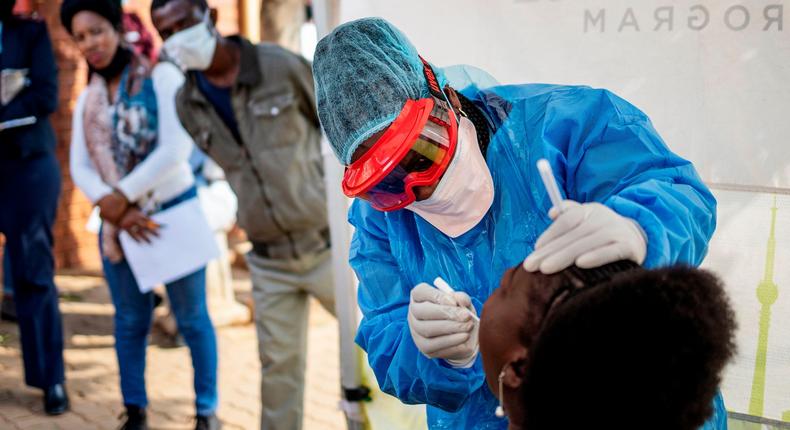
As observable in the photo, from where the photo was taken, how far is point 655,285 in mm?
1319

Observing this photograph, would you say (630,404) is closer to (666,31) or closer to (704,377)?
(704,377)

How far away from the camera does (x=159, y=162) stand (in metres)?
3.90

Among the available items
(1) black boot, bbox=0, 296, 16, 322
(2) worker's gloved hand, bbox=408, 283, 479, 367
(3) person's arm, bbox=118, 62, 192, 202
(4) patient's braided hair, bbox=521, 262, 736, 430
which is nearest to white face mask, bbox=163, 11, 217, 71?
(3) person's arm, bbox=118, 62, 192, 202

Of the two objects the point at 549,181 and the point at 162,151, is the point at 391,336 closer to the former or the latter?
the point at 549,181

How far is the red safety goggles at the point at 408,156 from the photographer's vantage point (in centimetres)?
172

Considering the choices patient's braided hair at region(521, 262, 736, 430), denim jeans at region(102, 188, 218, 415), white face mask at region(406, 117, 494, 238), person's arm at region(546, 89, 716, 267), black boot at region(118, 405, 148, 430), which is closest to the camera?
patient's braided hair at region(521, 262, 736, 430)

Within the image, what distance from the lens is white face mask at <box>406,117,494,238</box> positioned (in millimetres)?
1839

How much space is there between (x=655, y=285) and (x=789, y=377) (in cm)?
113

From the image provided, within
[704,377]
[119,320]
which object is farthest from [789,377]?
[119,320]

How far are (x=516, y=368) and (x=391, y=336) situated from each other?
57 centimetres

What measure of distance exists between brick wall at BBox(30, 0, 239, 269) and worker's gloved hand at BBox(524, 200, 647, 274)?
6263mm

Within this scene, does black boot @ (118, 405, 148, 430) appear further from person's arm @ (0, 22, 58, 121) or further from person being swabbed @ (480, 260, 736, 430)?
person being swabbed @ (480, 260, 736, 430)

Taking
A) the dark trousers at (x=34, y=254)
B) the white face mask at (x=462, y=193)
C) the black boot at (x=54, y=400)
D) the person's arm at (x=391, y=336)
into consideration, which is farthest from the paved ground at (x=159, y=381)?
the white face mask at (x=462, y=193)

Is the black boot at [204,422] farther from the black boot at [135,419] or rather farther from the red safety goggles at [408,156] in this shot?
the red safety goggles at [408,156]
